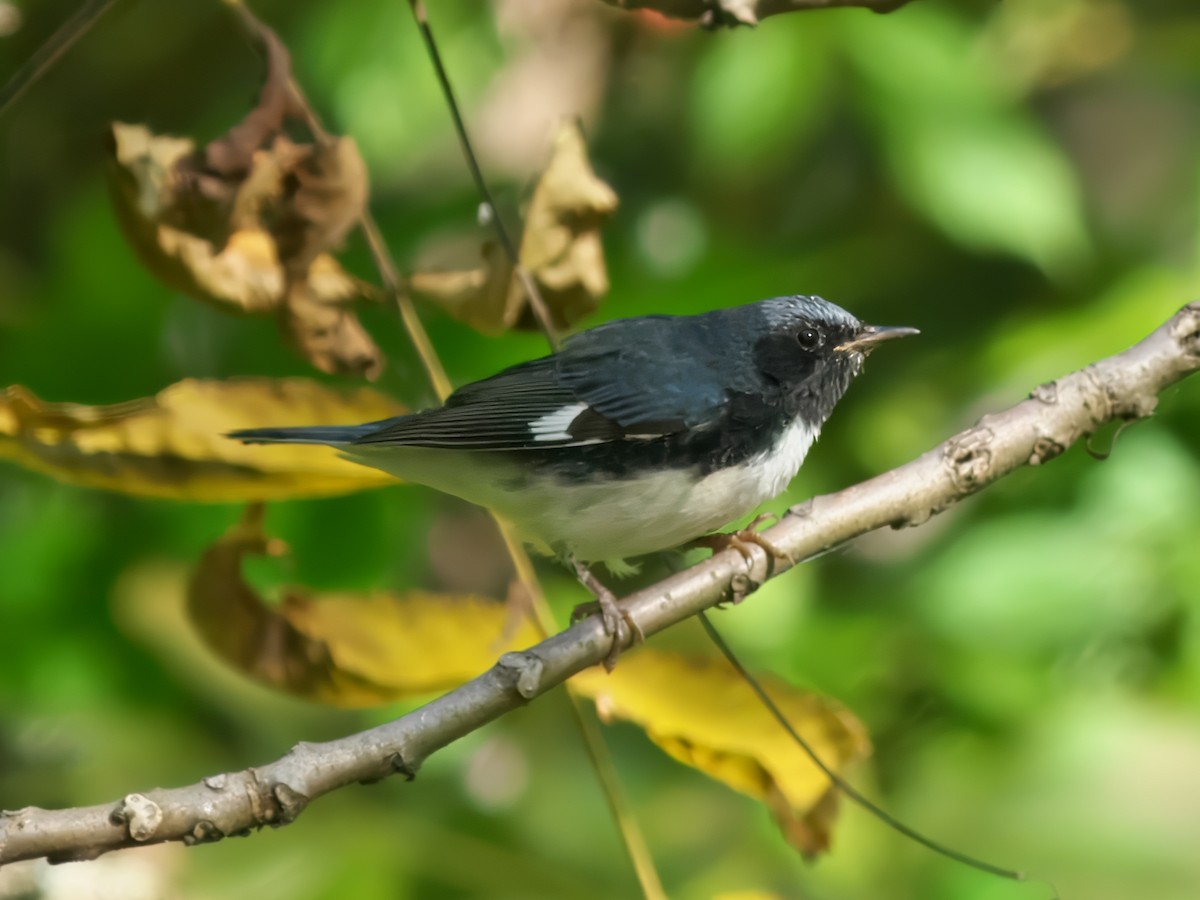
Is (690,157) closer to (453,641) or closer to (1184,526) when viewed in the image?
(1184,526)

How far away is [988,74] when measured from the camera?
3.27 m

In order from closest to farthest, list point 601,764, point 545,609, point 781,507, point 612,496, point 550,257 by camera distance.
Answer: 1. point 601,764
2. point 545,609
3. point 612,496
4. point 550,257
5. point 781,507

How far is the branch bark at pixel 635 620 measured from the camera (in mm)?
1496

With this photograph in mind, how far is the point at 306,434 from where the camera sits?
238 centimetres

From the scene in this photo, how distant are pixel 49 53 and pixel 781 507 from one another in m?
2.20

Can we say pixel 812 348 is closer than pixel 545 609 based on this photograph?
No

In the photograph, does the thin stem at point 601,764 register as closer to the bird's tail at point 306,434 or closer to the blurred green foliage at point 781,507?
the bird's tail at point 306,434

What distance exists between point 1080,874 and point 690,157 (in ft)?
7.70

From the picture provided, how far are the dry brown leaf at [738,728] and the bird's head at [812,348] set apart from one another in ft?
2.22

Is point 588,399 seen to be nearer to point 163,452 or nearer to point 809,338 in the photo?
point 809,338

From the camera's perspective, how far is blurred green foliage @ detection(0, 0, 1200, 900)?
9.13 ft

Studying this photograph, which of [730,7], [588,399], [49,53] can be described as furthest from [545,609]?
[49,53]

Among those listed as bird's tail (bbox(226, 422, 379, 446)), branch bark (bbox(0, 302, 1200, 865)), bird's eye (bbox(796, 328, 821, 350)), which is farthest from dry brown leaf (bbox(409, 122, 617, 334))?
branch bark (bbox(0, 302, 1200, 865))

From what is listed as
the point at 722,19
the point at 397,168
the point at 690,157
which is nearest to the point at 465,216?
the point at 397,168
